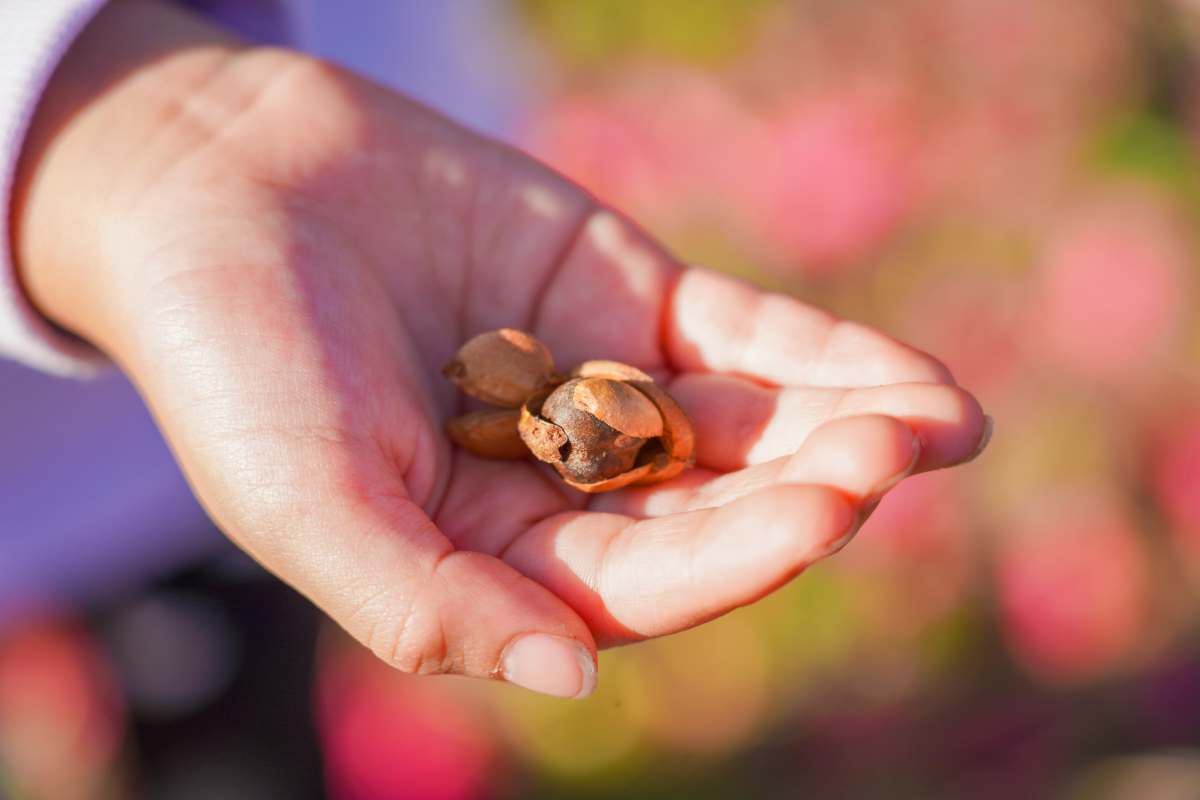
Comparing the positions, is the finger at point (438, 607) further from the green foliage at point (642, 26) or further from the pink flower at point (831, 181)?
the green foliage at point (642, 26)

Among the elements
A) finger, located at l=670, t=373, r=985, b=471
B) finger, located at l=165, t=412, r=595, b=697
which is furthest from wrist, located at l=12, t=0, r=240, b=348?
finger, located at l=670, t=373, r=985, b=471

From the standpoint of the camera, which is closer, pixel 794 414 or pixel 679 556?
pixel 679 556

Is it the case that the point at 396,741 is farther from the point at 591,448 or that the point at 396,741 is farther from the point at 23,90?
the point at 23,90

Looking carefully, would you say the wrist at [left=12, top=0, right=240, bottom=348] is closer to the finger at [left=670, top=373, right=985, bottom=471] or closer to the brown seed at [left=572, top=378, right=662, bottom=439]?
the brown seed at [left=572, top=378, right=662, bottom=439]

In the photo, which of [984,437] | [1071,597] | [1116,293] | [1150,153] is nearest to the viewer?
[984,437]

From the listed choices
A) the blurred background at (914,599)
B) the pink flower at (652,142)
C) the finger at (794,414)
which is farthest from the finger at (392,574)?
the pink flower at (652,142)

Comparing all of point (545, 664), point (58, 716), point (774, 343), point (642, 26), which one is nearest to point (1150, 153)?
point (642, 26)
